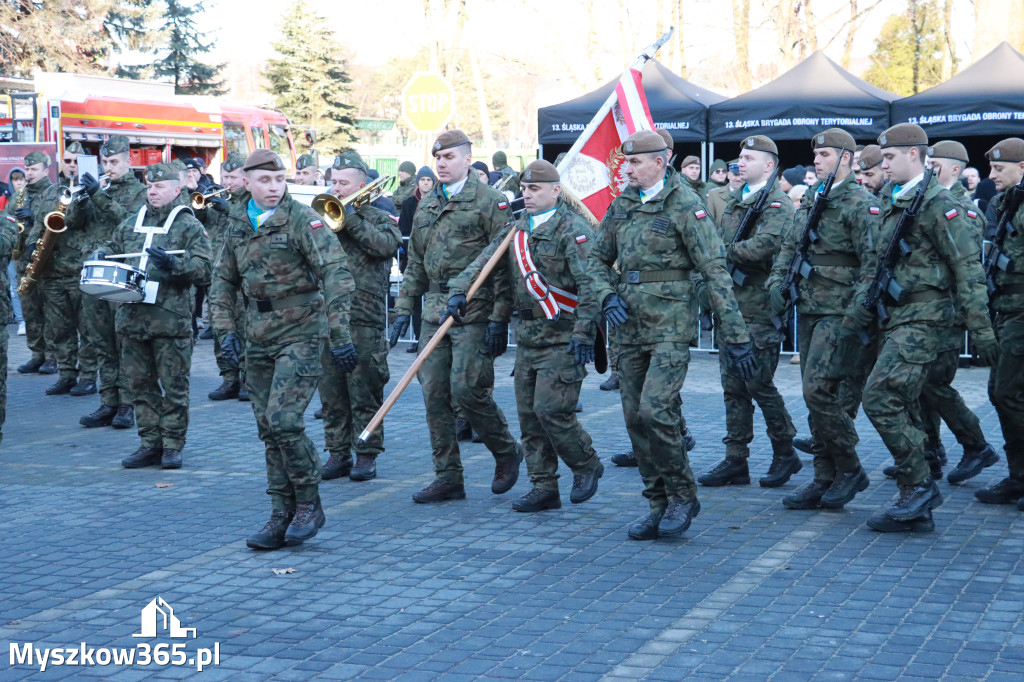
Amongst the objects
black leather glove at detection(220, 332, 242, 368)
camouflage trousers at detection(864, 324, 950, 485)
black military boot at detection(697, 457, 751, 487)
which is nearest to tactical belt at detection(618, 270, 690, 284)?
camouflage trousers at detection(864, 324, 950, 485)

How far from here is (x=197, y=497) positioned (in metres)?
8.16

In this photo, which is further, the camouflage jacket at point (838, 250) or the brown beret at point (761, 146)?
the brown beret at point (761, 146)

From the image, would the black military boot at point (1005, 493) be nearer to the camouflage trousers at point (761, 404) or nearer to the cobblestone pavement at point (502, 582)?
the cobblestone pavement at point (502, 582)

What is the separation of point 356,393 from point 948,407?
4024 mm

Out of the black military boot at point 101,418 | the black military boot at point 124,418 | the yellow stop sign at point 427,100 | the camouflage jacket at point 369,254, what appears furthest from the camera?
the yellow stop sign at point 427,100

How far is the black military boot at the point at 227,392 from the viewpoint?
1220 cm

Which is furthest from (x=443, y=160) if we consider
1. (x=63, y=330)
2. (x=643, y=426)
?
(x=63, y=330)

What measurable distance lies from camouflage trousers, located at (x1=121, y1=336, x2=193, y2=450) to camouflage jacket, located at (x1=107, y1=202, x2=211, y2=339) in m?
0.11

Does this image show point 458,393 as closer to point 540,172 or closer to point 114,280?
point 540,172

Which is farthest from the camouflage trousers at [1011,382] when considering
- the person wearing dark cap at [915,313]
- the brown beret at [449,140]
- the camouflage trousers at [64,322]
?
the camouflage trousers at [64,322]

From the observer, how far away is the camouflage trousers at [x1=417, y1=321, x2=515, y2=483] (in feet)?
25.2

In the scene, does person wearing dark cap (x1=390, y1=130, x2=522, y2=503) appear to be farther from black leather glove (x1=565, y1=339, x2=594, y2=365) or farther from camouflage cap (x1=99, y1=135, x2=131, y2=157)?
camouflage cap (x1=99, y1=135, x2=131, y2=157)

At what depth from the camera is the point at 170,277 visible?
9070mm

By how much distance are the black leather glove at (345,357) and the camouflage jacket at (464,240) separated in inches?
46.3
